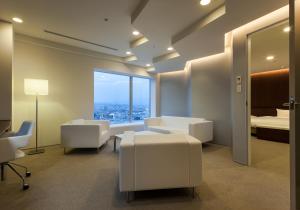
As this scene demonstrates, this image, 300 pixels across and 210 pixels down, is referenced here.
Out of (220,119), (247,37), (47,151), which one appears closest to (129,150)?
(247,37)

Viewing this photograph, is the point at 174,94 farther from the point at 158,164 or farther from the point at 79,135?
the point at 158,164

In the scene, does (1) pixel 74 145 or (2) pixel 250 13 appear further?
(1) pixel 74 145

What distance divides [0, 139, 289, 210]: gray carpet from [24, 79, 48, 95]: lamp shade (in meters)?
1.43

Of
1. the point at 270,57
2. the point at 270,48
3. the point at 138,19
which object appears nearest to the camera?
the point at 138,19

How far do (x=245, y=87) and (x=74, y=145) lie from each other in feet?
12.2

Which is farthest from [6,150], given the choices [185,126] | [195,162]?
[185,126]

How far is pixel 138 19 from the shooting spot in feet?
9.64

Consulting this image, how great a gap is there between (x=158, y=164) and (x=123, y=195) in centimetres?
63

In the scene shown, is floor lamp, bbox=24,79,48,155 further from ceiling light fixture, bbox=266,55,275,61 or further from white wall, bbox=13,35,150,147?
ceiling light fixture, bbox=266,55,275,61

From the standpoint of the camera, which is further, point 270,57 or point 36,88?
point 270,57

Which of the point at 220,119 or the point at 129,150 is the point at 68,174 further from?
the point at 220,119

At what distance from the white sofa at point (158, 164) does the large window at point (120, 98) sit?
4.24 m

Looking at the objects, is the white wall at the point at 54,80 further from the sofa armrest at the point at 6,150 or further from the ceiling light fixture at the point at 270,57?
the ceiling light fixture at the point at 270,57

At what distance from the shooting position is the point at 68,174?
2.78 m
